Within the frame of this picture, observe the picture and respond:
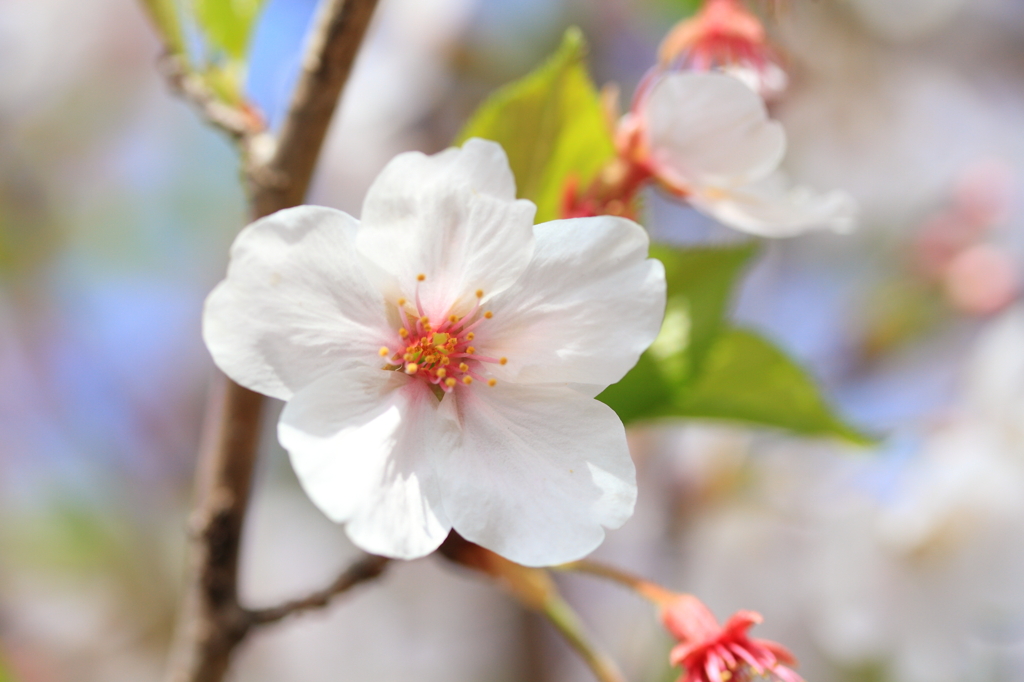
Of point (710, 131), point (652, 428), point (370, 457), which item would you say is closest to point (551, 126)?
point (710, 131)

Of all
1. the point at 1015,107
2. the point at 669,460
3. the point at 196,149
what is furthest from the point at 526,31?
the point at 1015,107

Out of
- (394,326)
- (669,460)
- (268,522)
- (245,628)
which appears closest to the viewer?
(394,326)

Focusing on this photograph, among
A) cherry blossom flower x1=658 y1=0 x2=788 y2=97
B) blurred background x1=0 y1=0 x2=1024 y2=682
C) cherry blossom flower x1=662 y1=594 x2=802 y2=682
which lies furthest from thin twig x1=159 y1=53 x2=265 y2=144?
blurred background x1=0 y1=0 x2=1024 y2=682

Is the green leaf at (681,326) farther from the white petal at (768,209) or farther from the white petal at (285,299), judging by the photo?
the white petal at (285,299)

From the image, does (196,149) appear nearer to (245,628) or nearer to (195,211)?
(195,211)

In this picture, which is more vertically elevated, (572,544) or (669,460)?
(572,544)

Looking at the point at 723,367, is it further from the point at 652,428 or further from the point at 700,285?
the point at 652,428

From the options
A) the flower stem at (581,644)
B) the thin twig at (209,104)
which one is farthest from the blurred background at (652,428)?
the thin twig at (209,104)
